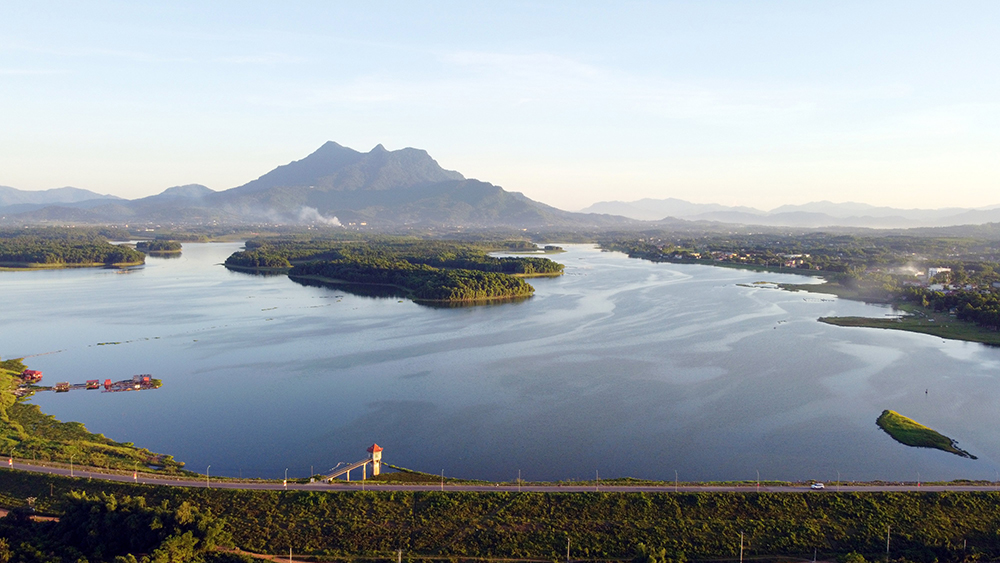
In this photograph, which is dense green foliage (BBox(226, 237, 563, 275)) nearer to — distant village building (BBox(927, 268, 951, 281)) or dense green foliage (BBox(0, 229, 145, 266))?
dense green foliage (BBox(0, 229, 145, 266))

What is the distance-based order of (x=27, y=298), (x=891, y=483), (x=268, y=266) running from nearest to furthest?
(x=891, y=483) < (x=27, y=298) < (x=268, y=266)

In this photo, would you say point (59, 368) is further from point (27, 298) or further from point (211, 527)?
point (27, 298)

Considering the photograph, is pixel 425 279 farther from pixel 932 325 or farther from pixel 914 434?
pixel 914 434

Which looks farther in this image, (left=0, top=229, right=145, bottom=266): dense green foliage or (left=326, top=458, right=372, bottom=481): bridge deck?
(left=0, top=229, right=145, bottom=266): dense green foliage

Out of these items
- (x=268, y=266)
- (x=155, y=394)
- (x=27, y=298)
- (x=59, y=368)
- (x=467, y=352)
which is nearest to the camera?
(x=155, y=394)

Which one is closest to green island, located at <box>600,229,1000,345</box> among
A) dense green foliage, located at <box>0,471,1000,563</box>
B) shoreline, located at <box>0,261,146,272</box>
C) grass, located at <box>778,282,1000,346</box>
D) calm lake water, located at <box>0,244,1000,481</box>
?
grass, located at <box>778,282,1000,346</box>

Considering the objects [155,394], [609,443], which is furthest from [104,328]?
[609,443]

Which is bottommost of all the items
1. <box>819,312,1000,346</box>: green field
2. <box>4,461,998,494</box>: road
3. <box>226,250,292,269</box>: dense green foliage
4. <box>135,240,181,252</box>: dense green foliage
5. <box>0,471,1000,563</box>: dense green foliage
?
<box>0,471,1000,563</box>: dense green foliage
